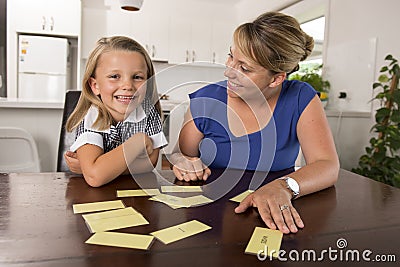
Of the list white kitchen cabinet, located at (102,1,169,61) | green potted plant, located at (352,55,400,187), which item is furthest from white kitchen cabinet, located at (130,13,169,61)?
green potted plant, located at (352,55,400,187)

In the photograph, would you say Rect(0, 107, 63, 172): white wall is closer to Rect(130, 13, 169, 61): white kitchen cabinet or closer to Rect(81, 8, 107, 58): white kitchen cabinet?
Rect(81, 8, 107, 58): white kitchen cabinet

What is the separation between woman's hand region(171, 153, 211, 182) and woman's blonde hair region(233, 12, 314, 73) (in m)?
0.37

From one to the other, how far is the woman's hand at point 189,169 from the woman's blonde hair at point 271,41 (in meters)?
0.37

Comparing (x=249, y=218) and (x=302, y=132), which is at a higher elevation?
(x=302, y=132)

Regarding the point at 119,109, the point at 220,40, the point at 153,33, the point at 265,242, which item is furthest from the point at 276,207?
the point at 220,40

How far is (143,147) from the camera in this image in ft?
3.44

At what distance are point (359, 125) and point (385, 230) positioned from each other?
2382 millimetres

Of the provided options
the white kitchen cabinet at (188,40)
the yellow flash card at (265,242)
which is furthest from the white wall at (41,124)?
the white kitchen cabinet at (188,40)

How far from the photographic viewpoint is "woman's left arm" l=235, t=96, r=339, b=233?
28.2 inches

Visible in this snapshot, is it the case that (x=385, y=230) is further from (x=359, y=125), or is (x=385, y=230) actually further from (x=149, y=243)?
(x=359, y=125)

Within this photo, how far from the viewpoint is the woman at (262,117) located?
1059 millimetres

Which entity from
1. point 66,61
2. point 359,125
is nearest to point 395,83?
point 359,125

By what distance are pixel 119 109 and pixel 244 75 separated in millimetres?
418

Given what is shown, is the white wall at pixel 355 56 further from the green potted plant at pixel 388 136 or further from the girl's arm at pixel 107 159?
the girl's arm at pixel 107 159
